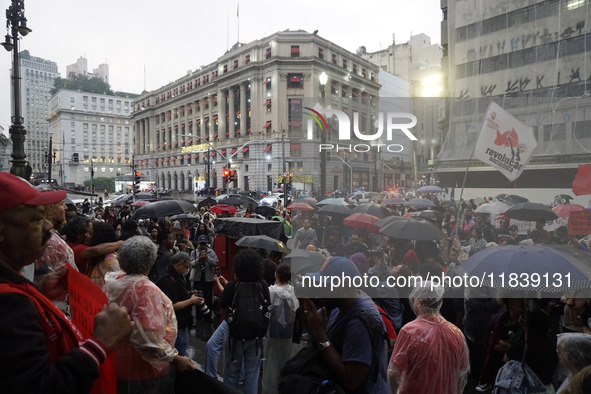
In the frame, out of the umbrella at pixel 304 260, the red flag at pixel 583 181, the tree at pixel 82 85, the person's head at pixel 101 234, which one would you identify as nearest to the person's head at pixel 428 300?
the umbrella at pixel 304 260

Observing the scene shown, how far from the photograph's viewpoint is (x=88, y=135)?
4808 inches

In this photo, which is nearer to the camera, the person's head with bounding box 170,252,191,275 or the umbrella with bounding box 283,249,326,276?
the umbrella with bounding box 283,249,326,276

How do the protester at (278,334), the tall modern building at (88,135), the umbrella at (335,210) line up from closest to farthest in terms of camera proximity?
the protester at (278,334)
the umbrella at (335,210)
the tall modern building at (88,135)

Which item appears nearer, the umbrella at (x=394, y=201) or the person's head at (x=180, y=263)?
the person's head at (x=180, y=263)

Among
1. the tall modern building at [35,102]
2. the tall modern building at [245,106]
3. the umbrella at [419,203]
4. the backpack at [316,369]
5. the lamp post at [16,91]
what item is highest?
the tall modern building at [35,102]

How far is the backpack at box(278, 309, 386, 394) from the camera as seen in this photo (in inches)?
84.9

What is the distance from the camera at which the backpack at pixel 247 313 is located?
13.9 feet

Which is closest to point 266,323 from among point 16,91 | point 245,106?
point 16,91

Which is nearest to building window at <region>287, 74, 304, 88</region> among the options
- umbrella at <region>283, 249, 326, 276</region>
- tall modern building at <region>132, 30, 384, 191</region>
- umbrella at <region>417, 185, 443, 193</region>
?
tall modern building at <region>132, 30, 384, 191</region>

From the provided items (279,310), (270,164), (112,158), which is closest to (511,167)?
(279,310)

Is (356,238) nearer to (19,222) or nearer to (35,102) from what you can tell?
(19,222)

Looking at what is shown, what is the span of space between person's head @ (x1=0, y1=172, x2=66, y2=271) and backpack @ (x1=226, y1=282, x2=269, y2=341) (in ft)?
9.49

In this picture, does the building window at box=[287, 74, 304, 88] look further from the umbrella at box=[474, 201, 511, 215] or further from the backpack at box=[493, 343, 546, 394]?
the backpack at box=[493, 343, 546, 394]

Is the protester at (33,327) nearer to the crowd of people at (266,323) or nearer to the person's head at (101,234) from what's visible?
the crowd of people at (266,323)
